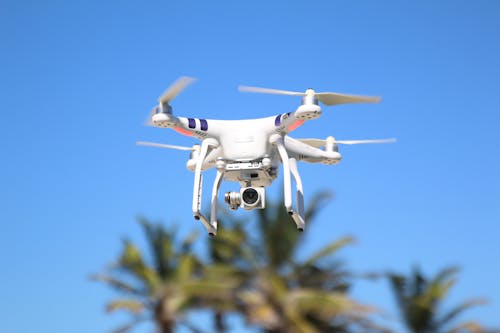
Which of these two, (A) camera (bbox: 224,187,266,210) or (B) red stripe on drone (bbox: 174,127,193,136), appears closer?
(A) camera (bbox: 224,187,266,210)

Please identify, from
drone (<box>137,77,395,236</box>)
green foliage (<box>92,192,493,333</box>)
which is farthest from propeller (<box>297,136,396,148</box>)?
green foliage (<box>92,192,493,333</box>)

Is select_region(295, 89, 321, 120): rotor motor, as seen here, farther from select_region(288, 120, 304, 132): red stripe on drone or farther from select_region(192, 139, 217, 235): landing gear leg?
select_region(192, 139, 217, 235): landing gear leg

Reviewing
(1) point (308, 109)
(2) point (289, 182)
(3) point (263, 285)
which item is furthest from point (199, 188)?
(3) point (263, 285)

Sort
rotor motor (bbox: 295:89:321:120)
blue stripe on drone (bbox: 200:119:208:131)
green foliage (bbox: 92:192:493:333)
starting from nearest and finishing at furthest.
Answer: rotor motor (bbox: 295:89:321:120)
blue stripe on drone (bbox: 200:119:208:131)
green foliage (bbox: 92:192:493:333)

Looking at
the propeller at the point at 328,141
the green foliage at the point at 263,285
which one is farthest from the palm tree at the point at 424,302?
the propeller at the point at 328,141

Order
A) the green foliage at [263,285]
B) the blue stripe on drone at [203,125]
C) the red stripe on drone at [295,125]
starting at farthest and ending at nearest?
the green foliage at [263,285]
the blue stripe on drone at [203,125]
the red stripe on drone at [295,125]

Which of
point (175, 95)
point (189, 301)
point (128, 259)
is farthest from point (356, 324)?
point (175, 95)

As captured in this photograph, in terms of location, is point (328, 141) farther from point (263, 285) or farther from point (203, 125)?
point (263, 285)

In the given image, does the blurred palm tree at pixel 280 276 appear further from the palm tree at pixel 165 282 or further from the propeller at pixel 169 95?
the propeller at pixel 169 95

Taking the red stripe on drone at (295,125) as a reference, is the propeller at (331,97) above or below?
above
